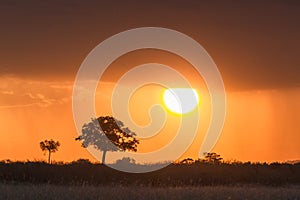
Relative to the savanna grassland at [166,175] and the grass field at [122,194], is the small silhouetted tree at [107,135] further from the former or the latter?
the grass field at [122,194]

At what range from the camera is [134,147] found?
320 feet

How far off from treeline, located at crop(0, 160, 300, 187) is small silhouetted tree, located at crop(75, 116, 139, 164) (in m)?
47.6

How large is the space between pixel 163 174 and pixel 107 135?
5299cm

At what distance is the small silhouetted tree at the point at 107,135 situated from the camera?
98088 millimetres

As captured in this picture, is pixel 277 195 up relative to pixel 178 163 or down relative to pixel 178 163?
down

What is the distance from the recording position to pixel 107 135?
100m

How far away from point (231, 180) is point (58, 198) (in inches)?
946

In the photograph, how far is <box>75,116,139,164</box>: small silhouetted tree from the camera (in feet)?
322

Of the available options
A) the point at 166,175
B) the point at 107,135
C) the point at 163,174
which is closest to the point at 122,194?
the point at 166,175

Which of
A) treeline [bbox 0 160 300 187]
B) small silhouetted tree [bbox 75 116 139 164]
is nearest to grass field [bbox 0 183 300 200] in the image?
treeline [bbox 0 160 300 187]

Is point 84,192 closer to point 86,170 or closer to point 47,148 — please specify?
point 86,170

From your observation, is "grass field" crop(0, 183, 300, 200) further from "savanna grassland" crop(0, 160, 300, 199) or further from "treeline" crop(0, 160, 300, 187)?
"treeline" crop(0, 160, 300, 187)

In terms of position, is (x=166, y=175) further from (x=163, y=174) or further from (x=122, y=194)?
(x=122, y=194)

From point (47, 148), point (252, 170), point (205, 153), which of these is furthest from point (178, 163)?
point (47, 148)
